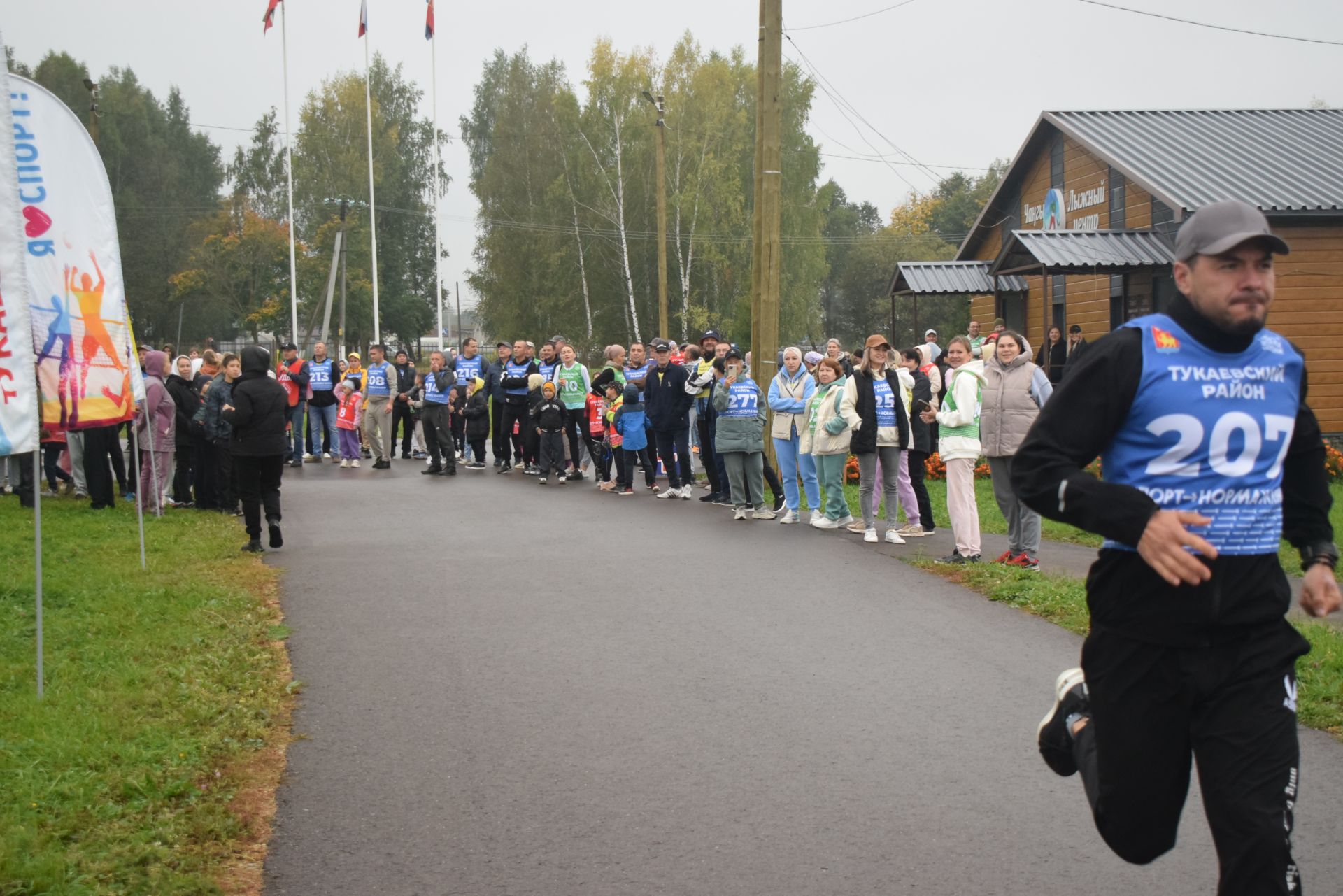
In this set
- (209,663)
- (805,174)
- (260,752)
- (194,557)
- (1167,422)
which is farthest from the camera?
(805,174)

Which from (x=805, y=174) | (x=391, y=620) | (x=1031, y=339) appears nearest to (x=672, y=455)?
(x=391, y=620)

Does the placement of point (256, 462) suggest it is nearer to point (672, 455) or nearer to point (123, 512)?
point (123, 512)

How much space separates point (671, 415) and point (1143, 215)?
14.8 meters

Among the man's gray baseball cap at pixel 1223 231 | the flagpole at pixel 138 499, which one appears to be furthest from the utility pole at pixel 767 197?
the man's gray baseball cap at pixel 1223 231

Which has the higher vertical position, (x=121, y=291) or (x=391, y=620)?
(x=121, y=291)

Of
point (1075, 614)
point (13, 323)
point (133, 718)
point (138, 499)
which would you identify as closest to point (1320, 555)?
point (133, 718)

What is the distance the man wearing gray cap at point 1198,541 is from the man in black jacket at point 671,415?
45.4 feet

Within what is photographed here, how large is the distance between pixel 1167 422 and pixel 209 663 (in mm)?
6000

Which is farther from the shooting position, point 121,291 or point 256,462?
point 256,462

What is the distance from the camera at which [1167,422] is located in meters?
3.62

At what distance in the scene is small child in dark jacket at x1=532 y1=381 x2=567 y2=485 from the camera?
19641 millimetres

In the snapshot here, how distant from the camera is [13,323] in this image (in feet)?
21.9

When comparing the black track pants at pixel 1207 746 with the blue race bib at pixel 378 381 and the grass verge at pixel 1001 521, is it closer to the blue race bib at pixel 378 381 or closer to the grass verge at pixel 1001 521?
the grass verge at pixel 1001 521

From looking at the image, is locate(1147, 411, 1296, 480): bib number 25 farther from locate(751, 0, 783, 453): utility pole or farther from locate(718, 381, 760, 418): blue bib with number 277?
locate(751, 0, 783, 453): utility pole
